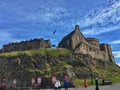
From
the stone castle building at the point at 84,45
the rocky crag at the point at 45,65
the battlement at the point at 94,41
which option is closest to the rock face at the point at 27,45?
the stone castle building at the point at 84,45

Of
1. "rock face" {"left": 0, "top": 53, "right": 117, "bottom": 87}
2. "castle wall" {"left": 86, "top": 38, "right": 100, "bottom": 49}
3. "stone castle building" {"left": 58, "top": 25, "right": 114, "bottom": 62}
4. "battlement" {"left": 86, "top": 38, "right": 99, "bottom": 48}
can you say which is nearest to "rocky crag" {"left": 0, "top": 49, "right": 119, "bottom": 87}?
"rock face" {"left": 0, "top": 53, "right": 117, "bottom": 87}

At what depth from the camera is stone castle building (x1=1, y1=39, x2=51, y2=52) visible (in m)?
87.6

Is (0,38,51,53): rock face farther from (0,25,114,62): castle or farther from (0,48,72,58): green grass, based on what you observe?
(0,48,72,58): green grass

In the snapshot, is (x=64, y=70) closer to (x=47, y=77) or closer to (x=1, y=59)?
(x=47, y=77)

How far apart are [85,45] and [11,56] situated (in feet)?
95.0

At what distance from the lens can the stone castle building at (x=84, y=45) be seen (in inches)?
3300

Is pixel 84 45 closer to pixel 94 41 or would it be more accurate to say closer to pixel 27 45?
pixel 94 41

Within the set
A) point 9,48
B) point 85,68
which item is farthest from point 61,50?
point 9,48

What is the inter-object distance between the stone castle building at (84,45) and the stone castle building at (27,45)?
20.1 ft

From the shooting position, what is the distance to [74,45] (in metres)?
84.0

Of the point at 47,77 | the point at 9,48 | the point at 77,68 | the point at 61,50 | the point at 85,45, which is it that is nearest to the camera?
the point at 47,77

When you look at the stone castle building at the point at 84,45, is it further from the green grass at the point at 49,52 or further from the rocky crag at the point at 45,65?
the green grass at the point at 49,52

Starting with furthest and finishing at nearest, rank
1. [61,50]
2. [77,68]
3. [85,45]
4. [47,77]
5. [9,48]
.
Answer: [9,48] → [85,45] → [61,50] → [77,68] → [47,77]

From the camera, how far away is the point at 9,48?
303 feet
